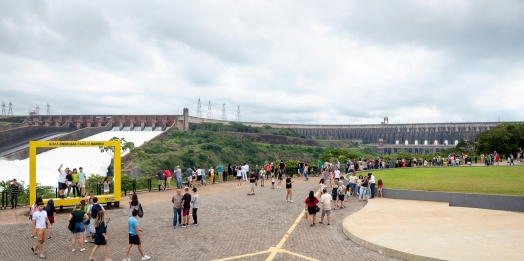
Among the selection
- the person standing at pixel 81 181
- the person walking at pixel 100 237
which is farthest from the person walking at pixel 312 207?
the person standing at pixel 81 181

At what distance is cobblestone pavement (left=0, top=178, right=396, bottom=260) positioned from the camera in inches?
411

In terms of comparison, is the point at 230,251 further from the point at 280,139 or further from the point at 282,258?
the point at 280,139

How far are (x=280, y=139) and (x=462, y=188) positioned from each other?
206 feet

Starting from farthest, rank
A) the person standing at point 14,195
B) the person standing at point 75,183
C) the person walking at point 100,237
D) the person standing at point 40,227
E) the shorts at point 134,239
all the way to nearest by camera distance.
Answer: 1. the person standing at point 75,183
2. the person standing at point 14,195
3. the person standing at point 40,227
4. the shorts at point 134,239
5. the person walking at point 100,237

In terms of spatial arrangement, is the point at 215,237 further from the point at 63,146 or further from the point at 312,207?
the point at 63,146

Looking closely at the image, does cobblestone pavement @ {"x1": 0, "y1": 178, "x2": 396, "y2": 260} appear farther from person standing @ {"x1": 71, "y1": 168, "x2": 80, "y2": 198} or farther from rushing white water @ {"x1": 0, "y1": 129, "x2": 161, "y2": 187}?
rushing white water @ {"x1": 0, "y1": 129, "x2": 161, "y2": 187}

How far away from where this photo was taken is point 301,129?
133 m

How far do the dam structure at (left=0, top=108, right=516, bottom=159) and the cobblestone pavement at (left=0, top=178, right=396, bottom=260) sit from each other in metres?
30.9

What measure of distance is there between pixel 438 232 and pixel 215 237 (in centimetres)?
719

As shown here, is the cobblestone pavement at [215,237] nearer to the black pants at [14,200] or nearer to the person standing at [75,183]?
the person standing at [75,183]

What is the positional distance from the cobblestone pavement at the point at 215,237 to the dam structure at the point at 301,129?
3086cm

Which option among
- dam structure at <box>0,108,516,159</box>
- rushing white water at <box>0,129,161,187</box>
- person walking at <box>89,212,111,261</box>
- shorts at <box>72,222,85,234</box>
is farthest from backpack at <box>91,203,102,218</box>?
dam structure at <box>0,108,516,159</box>

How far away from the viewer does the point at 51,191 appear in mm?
19797

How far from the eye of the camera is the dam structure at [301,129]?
56.4m
